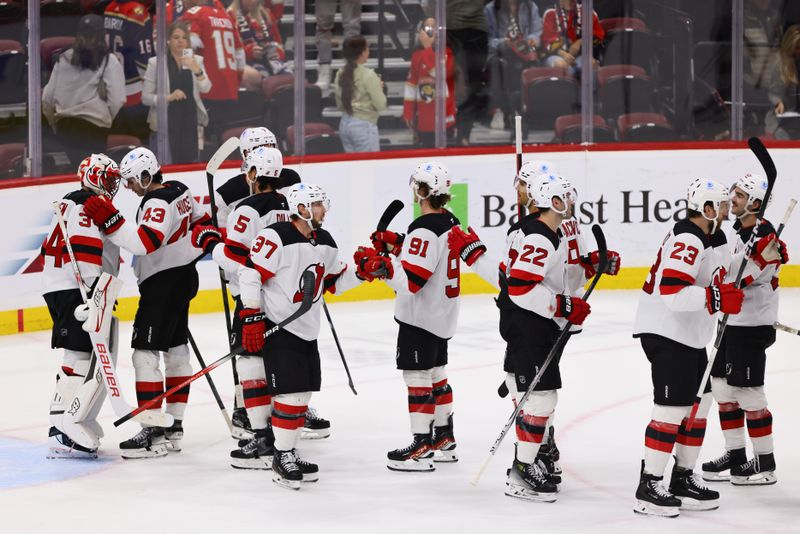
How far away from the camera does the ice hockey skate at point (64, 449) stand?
5785 millimetres

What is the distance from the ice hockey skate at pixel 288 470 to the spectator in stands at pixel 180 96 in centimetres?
444

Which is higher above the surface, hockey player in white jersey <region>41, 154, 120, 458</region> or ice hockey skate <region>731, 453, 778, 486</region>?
hockey player in white jersey <region>41, 154, 120, 458</region>

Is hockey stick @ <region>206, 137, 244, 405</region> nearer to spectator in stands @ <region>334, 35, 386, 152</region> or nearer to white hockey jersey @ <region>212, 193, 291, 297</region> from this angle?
white hockey jersey @ <region>212, 193, 291, 297</region>

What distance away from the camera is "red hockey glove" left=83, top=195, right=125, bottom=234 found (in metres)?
5.61

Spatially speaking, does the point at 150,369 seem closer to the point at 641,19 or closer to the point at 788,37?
the point at 641,19

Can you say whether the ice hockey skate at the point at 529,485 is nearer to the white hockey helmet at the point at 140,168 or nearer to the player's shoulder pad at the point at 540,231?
the player's shoulder pad at the point at 540,231

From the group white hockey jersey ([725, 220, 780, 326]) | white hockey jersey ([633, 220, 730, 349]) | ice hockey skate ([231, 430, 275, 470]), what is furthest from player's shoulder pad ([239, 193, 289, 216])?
white hockey jersey ([725, 220, 780, 326])

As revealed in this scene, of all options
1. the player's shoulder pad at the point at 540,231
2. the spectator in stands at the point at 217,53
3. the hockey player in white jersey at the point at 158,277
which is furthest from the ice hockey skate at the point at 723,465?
the spectator in stands at the point at 217,53

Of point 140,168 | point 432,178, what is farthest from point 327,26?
point 432,178

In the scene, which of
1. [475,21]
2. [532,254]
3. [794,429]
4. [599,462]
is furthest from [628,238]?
[532,254]

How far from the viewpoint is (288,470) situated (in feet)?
17.4

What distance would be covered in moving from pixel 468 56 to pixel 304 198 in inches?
209

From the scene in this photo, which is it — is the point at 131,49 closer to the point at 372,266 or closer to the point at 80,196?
the point at 80,196

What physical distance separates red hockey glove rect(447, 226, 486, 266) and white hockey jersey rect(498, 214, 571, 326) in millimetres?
306
